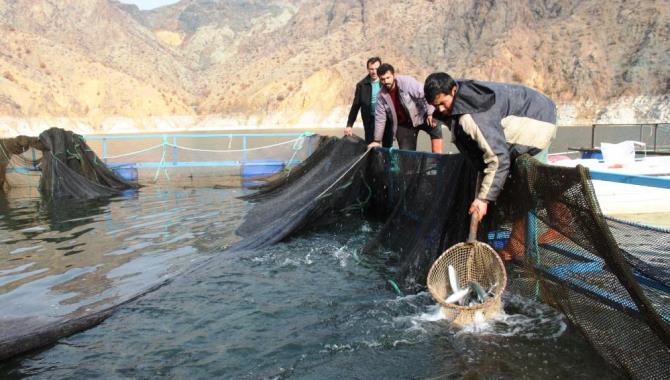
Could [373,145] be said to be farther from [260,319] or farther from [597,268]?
[597,268]

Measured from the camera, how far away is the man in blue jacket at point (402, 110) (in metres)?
6.85

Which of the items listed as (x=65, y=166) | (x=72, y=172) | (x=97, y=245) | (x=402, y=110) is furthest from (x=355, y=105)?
(x=65, y=166)

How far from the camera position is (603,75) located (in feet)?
221

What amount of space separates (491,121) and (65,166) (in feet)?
34.8

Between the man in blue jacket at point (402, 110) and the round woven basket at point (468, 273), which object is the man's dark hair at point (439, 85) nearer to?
the round woven basket at point (468, 273)

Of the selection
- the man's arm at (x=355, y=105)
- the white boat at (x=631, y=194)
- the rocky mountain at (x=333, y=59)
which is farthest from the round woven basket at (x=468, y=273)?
the rocky mountain at (x=333, y=59)

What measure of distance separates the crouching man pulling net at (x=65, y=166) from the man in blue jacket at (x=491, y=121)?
971 centimetres

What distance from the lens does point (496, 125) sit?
3994mm

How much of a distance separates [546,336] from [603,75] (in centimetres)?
7092

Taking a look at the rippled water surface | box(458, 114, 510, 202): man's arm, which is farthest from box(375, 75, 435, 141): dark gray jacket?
box(458, 114, 510, 202): man's arm

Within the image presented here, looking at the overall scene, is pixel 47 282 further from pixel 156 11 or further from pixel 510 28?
pixel 156 11

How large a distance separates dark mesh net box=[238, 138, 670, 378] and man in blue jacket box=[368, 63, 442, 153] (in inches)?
28.7

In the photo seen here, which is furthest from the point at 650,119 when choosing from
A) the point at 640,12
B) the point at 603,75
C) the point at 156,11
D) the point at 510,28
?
the point at 156,11

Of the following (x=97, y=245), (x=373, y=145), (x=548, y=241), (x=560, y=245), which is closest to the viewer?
(x=560, y=245)
